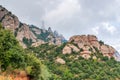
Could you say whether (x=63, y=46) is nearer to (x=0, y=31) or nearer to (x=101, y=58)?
(x=101, y=58)

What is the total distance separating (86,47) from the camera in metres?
185

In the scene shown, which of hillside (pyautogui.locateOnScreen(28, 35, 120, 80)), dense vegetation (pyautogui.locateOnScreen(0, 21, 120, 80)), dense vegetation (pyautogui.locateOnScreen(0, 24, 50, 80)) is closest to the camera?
dense vegetation (pyautogui.locateOnScreen(0, 24, 50, 80))

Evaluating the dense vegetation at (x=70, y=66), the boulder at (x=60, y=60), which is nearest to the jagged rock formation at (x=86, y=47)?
the dense vegetation at (x=70, y=66)

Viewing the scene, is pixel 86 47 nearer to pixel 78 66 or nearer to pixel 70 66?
pixel 70 66

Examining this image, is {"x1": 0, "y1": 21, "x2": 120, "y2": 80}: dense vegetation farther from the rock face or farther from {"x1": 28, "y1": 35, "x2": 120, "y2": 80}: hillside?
the rock face

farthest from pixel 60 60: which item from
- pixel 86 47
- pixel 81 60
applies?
pixel 86 47

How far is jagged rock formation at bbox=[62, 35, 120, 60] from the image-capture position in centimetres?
18096

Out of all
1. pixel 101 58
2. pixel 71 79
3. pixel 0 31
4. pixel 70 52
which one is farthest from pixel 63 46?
pixel 0 31

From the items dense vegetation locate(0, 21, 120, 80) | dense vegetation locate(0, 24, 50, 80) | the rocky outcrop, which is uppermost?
the rocky outcrop

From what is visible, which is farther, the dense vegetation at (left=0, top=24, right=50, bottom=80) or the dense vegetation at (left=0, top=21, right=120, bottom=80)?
the dense vegetation at (left=0, top=21, right=120, bottom=80)

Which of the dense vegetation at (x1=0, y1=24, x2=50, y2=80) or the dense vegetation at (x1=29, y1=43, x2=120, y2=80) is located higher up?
the dense vegetation at (x1=29, y1=43, x2=120, y2=80)

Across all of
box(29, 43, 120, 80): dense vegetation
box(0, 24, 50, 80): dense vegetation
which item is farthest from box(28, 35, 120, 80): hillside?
box(0, 24, 50, 80): dense vegetation

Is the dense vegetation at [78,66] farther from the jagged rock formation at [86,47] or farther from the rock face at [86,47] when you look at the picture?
the rock face at [86,47]

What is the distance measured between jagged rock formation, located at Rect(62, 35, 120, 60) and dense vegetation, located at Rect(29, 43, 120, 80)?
2.79 meters
